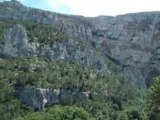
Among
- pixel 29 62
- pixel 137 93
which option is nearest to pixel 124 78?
pixel 137 93

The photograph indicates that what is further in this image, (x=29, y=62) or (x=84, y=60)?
(x=84, y=60)

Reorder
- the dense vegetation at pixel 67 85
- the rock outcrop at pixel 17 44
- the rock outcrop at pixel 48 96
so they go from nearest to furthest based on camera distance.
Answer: the dense vegetation at pixel 67 85
the rock outcrop at pixel 48 96
the rock outcrop at pixel 17 44

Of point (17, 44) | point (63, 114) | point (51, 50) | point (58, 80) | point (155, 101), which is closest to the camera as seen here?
point (155, 101)

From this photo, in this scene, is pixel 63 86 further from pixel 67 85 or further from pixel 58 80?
pixel 58 80

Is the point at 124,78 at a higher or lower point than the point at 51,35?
lower

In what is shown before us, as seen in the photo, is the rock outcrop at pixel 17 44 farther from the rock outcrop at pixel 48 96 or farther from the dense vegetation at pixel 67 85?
the rock outcrop at pixel 48 96

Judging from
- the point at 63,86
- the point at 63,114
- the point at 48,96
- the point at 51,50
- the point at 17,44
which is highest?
the point at 17,44

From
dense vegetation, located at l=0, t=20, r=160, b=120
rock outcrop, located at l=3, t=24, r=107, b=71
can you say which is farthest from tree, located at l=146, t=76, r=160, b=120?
rock outcrop, located at l=3, t=24, r=107, b=71

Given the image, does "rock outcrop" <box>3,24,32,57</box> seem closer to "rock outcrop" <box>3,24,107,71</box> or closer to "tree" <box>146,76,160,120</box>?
"rock outcrop" <box>3,24,107,71</box>

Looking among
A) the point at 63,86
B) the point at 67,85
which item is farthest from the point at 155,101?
the point at 67,85

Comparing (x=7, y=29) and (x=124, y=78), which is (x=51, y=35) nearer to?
(x=7, y=29)

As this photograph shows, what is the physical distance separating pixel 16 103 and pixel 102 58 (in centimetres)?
6282

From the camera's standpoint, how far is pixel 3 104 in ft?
399

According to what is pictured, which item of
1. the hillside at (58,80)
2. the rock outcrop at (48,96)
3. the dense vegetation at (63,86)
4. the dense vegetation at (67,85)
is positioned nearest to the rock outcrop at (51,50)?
the hillside at (58,80)
